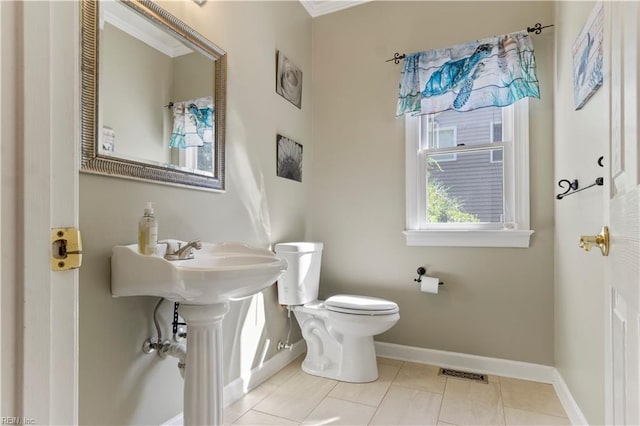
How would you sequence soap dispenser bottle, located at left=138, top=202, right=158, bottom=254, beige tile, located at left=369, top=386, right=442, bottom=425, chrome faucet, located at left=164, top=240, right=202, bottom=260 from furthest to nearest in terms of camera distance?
beige tile, located at left=369, top=386, right=442, bottom=425
chrome faucet, located at left=164, top=240, right=202, bottom=260
soap dispenser bottle, located at left=138, top=202, right=158, bottom=254

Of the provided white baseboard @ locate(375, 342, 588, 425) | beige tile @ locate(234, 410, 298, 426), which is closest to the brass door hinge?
beige tile @ locate(234, 410, 298, 426)

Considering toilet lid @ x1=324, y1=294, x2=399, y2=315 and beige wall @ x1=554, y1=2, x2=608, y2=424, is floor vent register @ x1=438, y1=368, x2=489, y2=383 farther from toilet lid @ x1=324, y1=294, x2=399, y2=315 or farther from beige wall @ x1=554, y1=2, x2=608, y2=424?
toilet lid @ x1=324, y1=294, x2=399, y2=315

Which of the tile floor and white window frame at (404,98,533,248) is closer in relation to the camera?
the tile floor

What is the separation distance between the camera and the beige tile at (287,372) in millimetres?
2088

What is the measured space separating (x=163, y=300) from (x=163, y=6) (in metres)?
1.26

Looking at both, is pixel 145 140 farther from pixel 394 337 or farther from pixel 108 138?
pixel 394 337

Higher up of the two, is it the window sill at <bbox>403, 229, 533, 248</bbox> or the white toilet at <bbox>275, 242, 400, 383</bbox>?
the window sill at <bbox>403, 229, 533, 248</bbox>

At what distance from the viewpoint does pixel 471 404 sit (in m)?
1.82

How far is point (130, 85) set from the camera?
1336 millimetres

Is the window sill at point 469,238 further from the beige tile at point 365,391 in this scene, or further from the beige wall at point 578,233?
the beige tile at point 365,391

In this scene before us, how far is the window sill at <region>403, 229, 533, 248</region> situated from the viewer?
2119 millimetres

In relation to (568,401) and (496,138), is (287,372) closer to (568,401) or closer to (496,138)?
(568,401)

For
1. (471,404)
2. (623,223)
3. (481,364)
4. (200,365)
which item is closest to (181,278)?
(200,365)

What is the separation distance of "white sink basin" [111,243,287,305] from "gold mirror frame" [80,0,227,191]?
30cm
